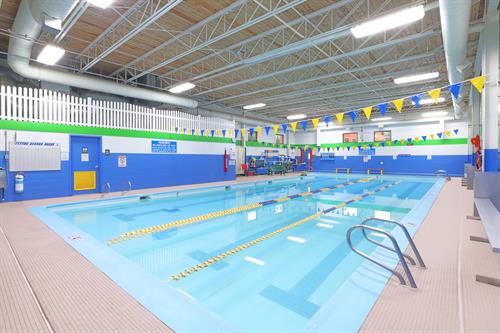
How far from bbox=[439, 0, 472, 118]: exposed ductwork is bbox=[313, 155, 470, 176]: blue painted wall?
39.5 feet

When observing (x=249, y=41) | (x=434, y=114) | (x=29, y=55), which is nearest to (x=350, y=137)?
(x=434, y=114)

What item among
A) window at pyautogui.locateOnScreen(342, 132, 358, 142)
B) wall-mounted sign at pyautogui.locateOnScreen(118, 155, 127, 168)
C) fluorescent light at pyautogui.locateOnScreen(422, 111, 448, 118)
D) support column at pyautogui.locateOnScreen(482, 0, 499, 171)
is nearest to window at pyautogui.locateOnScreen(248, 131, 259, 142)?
window at pyautogui.locateOnScreen(342, 132, 358, 142)

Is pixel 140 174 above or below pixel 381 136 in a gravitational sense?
below

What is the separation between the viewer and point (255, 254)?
3.93m

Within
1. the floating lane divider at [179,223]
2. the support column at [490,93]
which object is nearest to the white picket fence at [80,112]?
the floating lane divider at [179,223]

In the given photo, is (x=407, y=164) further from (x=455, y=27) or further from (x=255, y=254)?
(x=255, y=254)

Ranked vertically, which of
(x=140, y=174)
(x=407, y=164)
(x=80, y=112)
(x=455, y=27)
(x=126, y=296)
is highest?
(x=455, y=27)

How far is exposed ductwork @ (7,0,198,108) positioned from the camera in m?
4.26

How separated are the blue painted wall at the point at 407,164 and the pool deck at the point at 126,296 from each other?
16.2 m

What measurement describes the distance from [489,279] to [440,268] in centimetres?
41

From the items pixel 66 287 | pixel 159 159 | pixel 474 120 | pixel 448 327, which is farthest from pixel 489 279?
pixel 474 120

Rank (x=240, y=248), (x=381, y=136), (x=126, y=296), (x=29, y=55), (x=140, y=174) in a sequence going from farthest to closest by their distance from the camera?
(x=381, y=136)
(x=140, y=174)
(x=29, y=55)
(x=240, y=248)
(x=126, y=296)

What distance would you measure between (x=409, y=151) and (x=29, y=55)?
20374 millimetres

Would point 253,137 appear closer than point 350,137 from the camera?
Yes
